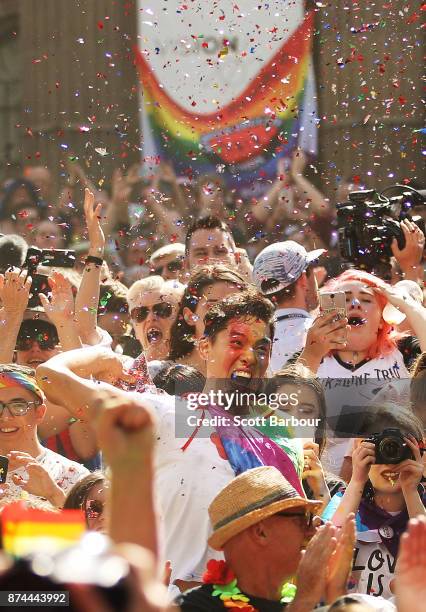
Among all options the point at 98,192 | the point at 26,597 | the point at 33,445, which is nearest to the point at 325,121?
the point at 98,192

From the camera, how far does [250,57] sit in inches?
316

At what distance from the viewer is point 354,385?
5.23m

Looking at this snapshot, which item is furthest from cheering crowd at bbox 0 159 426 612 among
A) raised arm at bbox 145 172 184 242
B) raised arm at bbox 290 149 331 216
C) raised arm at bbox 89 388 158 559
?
raised arm at bbox 290 149 331 216

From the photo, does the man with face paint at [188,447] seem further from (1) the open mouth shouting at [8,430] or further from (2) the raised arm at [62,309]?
(2) the raised arm at [62,309]

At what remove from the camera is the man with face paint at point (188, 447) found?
3789mm

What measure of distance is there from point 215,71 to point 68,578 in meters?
5.82

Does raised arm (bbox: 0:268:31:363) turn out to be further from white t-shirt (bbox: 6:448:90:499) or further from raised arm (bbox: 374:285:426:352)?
raised arm (bbox: 374:285:426:352)

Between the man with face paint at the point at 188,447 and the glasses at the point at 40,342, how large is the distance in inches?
55.8

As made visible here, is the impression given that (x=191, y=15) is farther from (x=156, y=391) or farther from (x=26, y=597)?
(x=26, y=597)

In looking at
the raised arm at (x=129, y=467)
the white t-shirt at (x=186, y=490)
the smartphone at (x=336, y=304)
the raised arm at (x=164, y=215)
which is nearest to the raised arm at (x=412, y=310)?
the smartphone at (x=336, y=304)

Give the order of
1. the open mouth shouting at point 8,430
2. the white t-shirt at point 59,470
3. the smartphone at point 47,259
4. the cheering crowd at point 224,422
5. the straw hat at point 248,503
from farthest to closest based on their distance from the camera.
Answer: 1. the smartphone at point 47,259
2. the open mouth shouting at point 8,430
3. the white t-shirt at point 59,470
4. the straw hat at point 248,503
5. the cheering crowd at point 224,422

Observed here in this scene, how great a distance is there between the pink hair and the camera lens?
1249mm

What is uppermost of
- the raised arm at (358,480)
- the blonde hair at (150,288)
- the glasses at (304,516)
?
the blonde hair at (150,288)

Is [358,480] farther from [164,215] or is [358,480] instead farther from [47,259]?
[164,215]
